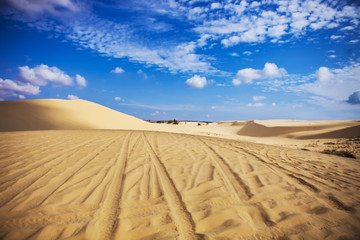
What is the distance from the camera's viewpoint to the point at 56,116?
17578mm

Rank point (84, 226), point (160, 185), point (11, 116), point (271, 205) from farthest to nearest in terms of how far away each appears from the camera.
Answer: point (11, 116) < point (160, 185) < point (271, 205) < point (84, 226)

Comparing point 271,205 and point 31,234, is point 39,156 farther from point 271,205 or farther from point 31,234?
point 271,205

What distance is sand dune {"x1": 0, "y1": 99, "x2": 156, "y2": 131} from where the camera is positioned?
49.4 ft

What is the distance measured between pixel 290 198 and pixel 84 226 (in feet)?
10.5

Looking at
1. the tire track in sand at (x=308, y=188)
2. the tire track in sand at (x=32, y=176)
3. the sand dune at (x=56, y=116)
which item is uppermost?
the sand dune at (x=56, y=116)

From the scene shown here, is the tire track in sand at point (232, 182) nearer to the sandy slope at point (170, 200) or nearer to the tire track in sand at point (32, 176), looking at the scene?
the sandy slope at point (170, 200)

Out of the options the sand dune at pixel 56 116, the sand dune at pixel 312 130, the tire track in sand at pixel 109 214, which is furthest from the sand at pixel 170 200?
the sand dune at pixel 312 130

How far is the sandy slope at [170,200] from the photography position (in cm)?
212

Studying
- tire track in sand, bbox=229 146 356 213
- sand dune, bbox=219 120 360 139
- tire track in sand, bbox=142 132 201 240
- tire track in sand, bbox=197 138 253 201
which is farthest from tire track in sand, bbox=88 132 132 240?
sand dune, bbox=219 120 360 139

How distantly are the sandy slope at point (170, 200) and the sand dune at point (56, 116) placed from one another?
1324 centimetres

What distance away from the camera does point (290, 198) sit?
296cm

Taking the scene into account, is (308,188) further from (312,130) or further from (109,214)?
(312,130)

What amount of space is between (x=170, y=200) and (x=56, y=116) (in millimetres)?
19449

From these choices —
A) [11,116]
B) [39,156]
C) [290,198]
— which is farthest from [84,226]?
[11,116]
